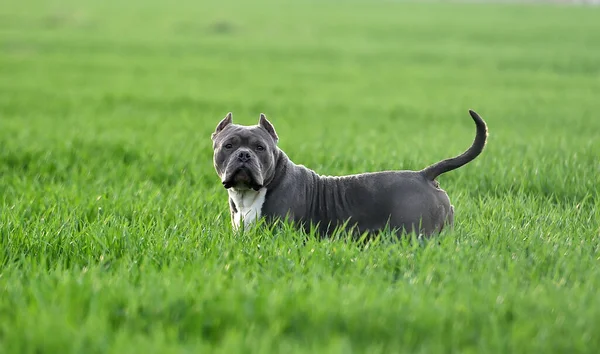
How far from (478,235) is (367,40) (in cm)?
3241

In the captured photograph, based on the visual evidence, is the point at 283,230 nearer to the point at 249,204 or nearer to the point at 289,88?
the point at 249,204

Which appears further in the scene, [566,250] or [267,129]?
[267,129]

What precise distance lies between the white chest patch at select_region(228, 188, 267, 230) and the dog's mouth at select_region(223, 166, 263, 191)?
7.1 inches

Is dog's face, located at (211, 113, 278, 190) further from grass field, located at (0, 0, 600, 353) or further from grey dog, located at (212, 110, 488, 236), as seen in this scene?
grass field, located at (0, 0, 600, 353)

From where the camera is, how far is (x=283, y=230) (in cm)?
523

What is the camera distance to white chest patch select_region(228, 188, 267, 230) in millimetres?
5426

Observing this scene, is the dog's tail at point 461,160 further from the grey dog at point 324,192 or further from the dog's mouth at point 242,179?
the dog's mouth at point 242,179

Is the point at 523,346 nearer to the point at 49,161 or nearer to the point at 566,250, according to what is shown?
the point at 566,250

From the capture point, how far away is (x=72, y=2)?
5391 centimetres

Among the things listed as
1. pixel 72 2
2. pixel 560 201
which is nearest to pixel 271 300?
pixel 560 201

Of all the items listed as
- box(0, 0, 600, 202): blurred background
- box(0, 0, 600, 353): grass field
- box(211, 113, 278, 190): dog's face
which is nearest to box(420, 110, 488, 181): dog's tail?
box(0, 0, 600, 353): grass field

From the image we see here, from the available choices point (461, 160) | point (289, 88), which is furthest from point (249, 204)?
point (289, 88)

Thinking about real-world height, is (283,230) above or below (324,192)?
below

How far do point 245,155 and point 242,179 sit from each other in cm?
17
